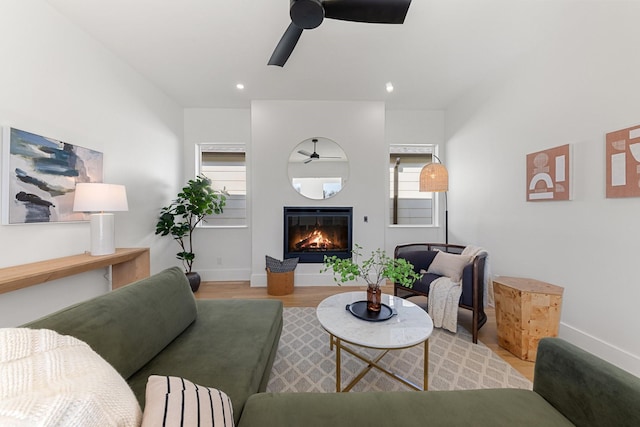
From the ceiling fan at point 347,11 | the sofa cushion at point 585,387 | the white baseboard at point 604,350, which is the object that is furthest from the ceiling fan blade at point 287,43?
the white baseboard at point 604,350

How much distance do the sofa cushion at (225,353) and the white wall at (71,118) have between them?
137 cm

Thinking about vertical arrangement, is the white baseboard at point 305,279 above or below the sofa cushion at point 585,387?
below

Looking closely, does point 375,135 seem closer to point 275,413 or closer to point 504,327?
point 504,327

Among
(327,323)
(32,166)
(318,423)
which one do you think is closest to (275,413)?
(318,423)

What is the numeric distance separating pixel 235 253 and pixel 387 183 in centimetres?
293

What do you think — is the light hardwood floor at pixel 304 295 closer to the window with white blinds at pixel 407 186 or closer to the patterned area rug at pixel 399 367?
the patterned area rug at pixel 399 367

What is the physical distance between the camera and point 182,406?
682 mm

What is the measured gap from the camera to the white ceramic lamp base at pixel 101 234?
6.86 feet

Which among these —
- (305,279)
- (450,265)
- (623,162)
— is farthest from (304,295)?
(623,162)

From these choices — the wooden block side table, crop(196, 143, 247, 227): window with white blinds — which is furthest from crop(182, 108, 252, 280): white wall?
the wooden block side table

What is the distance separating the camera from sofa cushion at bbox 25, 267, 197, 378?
3.22 ft

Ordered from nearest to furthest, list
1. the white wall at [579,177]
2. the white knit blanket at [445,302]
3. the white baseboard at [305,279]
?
the white wall at [579,177]
the white knit blanket at [445,302]
the white baseboard at [305,279]

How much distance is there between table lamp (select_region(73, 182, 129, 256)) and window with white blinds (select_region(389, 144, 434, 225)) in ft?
12.5

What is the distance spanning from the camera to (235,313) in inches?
67.7
